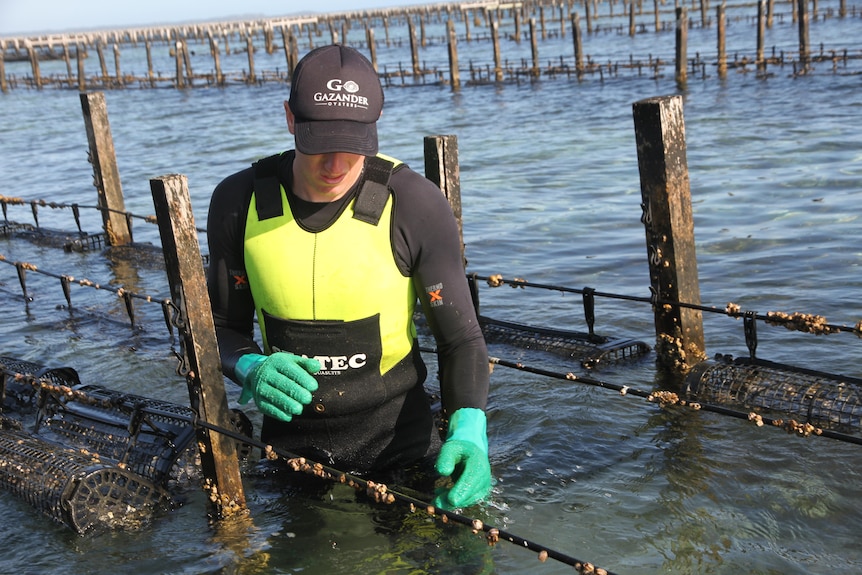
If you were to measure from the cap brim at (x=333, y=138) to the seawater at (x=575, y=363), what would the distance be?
1.74 metres

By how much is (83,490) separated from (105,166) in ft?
30.3

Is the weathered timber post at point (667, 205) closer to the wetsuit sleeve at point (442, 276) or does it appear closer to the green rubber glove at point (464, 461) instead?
the wetsuit sleeve at point (442, 276)

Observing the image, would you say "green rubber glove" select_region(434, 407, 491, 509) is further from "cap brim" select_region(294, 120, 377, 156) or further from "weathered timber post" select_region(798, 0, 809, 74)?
"weathered timber post" select_region(798, 0, 809, 74)

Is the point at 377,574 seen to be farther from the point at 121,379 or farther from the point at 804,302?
the point at 804,302

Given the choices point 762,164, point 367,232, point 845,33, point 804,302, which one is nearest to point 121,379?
point 367,232

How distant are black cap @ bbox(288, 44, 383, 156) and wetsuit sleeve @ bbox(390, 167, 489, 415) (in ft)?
0.82

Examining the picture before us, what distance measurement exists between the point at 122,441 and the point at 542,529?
2.44 metres

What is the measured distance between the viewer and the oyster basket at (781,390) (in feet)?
18.8

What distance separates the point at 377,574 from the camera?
426 centimetres

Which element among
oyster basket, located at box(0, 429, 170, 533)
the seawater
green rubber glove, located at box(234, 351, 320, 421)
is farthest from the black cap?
oyster basket, located at box(0, 429, 170, 533)

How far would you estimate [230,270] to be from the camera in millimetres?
3791

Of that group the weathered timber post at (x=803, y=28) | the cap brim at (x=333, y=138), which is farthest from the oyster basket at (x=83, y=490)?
the weathered timber post at (x=803, y=28)

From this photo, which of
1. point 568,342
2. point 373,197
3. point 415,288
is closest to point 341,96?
point 373,197

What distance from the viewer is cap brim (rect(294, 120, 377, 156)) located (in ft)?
10.8
